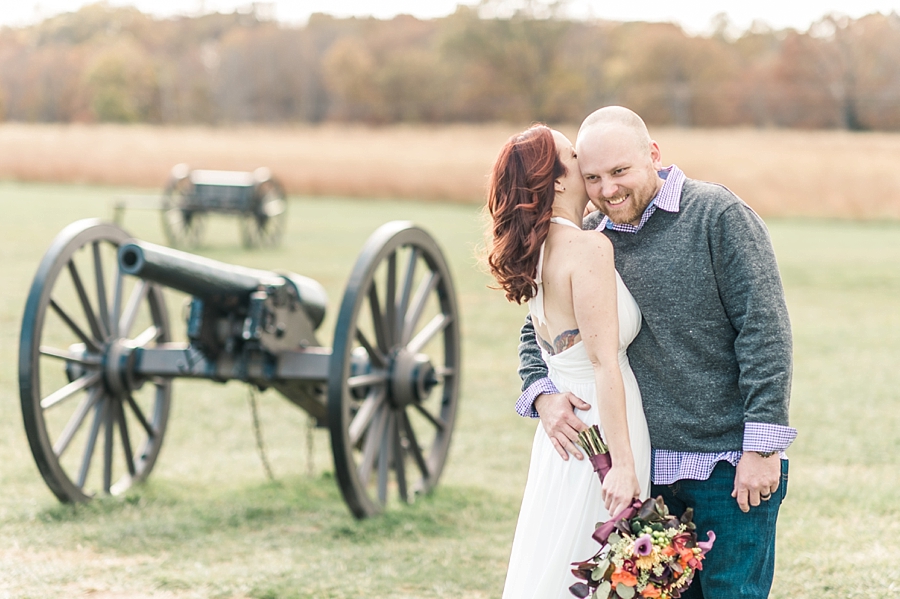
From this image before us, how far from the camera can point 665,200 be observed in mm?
2654

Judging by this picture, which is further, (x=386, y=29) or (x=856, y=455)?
(x=386, y=29)

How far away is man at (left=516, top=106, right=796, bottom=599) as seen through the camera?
2.55 m

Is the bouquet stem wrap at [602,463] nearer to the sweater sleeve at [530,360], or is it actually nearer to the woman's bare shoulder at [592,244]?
the sweater sleeve at [530,360]

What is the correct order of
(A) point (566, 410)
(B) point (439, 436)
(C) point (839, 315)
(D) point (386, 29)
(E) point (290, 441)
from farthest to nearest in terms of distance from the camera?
(D) point (386, 29) → (C) point (839, 315) → (E) point (290, 441) → (B) point (439, 436) → (A) point (566, 410)

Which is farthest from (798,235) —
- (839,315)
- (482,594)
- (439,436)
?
(482,594)

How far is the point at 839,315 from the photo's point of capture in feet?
41.0

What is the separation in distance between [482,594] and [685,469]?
1767 millimetres

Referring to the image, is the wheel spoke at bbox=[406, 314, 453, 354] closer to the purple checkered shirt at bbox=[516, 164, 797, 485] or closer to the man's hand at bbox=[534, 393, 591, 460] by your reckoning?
the man's hand at bbox=[534, 393, 591, 460]

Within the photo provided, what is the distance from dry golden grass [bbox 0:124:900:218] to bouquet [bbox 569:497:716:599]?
26099 mm

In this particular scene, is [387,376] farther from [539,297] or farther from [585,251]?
[585,251]

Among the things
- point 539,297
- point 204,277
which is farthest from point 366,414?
point 539,297

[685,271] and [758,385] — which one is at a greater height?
[685,271]

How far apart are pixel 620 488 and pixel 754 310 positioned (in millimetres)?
528

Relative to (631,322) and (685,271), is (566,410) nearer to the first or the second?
(631,322)
